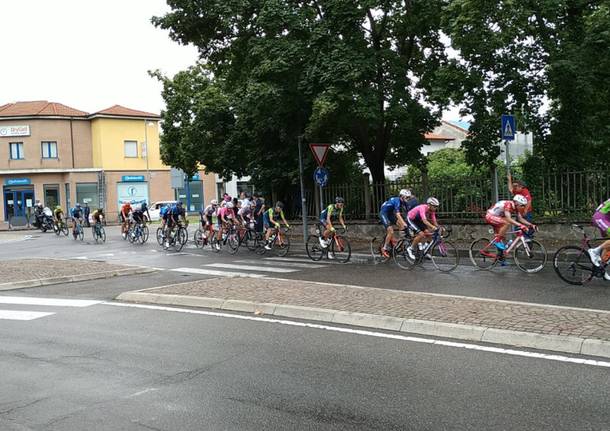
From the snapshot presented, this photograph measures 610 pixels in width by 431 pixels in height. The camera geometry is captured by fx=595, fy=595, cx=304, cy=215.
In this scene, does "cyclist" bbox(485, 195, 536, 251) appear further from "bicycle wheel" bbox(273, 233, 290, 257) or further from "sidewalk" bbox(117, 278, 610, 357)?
"bicycle wheel" bbox(273, 233, 290, 257)

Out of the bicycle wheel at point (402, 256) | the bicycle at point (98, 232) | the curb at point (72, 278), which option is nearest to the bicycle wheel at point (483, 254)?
the bicycle wheel at point (402, 256)

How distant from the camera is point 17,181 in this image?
48.9 meters

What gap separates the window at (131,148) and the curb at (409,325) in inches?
1766

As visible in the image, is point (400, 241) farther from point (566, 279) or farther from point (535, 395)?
point (535, 395)

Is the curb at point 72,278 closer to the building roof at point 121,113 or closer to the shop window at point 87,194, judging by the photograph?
the shop window at point 87,194

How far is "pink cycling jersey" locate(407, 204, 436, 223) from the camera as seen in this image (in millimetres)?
12664

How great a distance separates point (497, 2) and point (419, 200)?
6.83 metres

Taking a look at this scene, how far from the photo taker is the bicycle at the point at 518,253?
11734 mm

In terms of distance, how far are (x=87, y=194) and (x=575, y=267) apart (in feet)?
154

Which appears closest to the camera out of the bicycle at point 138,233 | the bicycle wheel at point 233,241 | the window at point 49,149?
the bicycle wheel at point 233,241

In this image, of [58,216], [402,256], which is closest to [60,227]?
[58,216]

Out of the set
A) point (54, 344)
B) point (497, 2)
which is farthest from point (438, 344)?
point (497, 2)

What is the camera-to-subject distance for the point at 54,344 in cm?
688

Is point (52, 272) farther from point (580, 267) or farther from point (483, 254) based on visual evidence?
point (580, 267)
